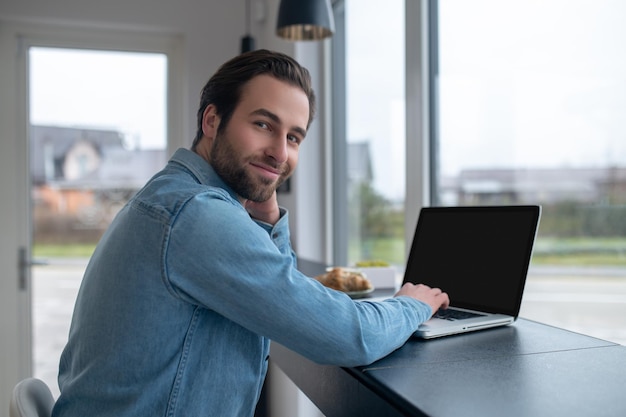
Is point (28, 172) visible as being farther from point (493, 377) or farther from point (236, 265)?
point (493, 377)

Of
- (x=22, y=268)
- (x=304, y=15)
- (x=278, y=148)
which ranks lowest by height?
(x=22, y=268)

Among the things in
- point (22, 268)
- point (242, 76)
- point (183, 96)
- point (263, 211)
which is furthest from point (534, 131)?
point (22, 268)

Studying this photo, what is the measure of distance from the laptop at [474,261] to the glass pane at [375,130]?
0.83m

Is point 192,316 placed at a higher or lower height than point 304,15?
lower

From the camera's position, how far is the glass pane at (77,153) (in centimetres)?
322

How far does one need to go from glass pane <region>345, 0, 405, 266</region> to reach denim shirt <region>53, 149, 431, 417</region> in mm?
1461

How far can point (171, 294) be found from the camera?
0.94 meters

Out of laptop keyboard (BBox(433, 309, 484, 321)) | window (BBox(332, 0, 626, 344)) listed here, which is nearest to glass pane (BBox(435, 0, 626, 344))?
window (BBox(332, 0, 626, 344))

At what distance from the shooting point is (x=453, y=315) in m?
1.35

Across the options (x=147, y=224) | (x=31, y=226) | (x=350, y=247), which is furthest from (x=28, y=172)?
(x=147, y=224)

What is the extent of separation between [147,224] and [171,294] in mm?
121

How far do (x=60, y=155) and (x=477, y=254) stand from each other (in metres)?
2.62

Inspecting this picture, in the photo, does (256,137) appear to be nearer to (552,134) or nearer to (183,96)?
(552,134)

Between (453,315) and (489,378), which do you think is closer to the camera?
(489,378)
